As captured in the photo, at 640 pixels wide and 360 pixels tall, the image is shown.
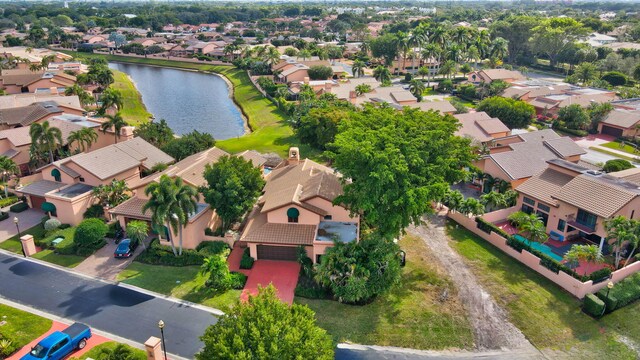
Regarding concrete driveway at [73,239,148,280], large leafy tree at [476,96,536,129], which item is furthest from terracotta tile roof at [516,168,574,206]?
concrete driveway at [73,239,148,280]

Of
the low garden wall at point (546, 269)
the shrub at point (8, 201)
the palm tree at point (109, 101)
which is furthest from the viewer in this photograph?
the palm tree at point (109, 101)

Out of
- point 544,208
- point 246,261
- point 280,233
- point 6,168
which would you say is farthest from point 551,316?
point 6,168

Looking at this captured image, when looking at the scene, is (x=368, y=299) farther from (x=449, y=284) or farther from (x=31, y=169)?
(x=31, y=169)

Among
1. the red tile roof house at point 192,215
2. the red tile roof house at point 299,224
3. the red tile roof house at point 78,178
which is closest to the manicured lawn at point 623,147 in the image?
the red tile roof house at point 299,224

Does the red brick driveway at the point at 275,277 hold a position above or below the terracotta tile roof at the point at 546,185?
below

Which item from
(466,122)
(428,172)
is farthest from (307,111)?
(428,172)

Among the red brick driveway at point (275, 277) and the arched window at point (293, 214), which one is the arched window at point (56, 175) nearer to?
the red brick driveway at point (275, 277)

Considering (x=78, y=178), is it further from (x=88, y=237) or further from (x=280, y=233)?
(x=280, y=233)

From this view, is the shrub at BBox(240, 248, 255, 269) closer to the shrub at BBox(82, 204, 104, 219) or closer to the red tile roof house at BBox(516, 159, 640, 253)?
the shrub at BBox(82, 204, 104, 219)
